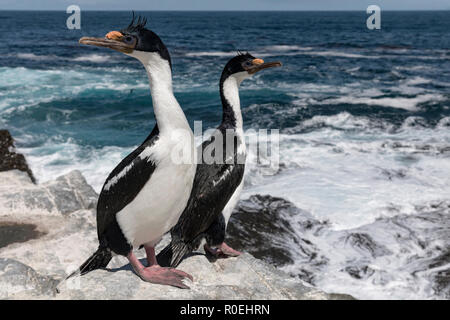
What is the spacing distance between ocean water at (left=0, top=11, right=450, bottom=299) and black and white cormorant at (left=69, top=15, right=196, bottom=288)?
394 centimetres

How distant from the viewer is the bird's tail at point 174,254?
164 inches

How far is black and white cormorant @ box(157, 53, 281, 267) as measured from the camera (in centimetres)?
422

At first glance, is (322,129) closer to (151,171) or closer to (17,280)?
(17,280)

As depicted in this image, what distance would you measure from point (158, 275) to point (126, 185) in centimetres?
83

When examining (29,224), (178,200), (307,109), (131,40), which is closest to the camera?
(131,40)

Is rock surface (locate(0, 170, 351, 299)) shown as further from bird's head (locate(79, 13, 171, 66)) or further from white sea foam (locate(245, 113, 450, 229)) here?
white sea foam (locate(245, 113, 450, 229))

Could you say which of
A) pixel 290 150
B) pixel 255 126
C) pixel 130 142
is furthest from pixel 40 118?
pixel 290 150

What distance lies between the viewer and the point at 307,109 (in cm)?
1905

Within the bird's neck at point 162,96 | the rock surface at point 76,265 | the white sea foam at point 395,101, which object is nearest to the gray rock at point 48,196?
the rock surface at point 76,265

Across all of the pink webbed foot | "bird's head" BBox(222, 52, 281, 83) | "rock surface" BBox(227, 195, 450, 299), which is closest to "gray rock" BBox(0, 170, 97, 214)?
"rock surface" BBox(227, 195, 450, 299)

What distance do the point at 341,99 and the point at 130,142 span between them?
10.3 m

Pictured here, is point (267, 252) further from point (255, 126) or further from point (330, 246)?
point (255, 126)

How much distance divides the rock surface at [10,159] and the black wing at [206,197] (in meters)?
6.67

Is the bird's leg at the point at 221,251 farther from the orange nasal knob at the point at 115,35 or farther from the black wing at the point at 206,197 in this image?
the orange nasal knob at the point at 115,35
